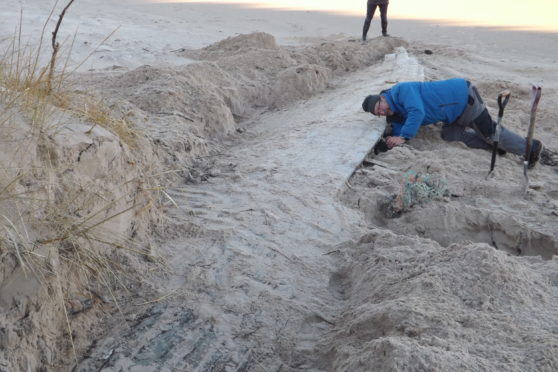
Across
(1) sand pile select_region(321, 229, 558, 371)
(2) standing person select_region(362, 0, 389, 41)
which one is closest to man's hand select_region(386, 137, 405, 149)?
(1) sand pile select_region(321, 229, 558, 371)

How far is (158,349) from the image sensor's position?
2.21 meters

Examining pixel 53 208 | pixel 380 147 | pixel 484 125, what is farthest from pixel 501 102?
pixel 53 208

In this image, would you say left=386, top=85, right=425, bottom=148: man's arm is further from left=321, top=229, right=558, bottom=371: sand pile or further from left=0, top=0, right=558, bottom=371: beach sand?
left=321, top=229, right=558, bottom=371: sand pile

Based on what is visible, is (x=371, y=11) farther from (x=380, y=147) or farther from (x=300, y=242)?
(x=300, y=242)

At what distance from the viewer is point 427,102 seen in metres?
5.14

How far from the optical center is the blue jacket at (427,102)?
5016mm

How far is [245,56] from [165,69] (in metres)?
2.08

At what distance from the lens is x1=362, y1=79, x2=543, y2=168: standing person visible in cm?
502

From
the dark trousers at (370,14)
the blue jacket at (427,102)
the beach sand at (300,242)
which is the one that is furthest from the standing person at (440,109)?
the dark trousers at (370,14)

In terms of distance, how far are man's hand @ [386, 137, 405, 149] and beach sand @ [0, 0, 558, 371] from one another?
158 mm

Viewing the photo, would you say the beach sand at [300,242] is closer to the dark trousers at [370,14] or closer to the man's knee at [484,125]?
the man's knee at [484,125]

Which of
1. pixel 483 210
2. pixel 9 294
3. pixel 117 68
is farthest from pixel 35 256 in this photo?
pixel 117 68

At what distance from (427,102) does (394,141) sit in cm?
58

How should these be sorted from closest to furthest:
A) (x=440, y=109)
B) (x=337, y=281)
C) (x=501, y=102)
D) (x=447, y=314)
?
(x=447, y=314) → (x=337, y=281) → (x=501, y=102) → (x=440, y=109)
